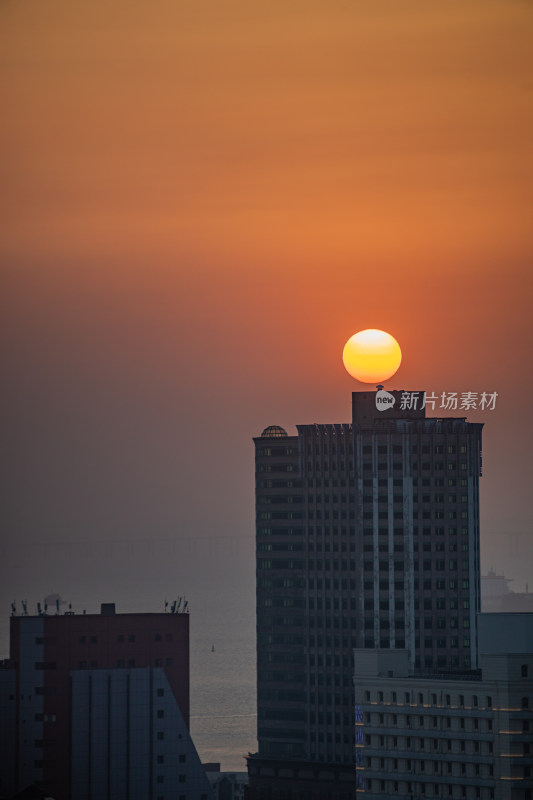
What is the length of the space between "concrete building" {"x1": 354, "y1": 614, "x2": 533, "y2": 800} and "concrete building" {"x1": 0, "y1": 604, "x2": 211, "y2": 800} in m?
30.7

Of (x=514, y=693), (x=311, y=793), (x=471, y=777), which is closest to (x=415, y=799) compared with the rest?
(x=471, y=777)

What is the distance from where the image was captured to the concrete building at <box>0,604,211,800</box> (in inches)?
6368

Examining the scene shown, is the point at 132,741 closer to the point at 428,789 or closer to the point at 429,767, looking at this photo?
the point at 428,789

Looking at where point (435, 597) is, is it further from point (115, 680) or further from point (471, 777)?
point (471, 777)

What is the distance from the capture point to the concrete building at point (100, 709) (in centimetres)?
16175

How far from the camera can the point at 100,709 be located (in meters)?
163

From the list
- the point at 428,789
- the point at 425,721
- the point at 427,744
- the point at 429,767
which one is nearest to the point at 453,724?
the point at 425,721

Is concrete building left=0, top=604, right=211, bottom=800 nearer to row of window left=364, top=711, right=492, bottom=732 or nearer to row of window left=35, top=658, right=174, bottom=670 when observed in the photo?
row of window left=35, top=658, right=174, bottom=670

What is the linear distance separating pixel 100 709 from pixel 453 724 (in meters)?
45.6

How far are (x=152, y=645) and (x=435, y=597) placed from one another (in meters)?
45.6

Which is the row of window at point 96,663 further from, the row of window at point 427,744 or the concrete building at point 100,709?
the row of window at point 427,744

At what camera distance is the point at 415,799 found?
135 metres

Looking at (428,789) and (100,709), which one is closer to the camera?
(428,789)

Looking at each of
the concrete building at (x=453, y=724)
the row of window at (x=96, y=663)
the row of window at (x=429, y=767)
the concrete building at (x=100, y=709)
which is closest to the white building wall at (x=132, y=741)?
the concrete building at (x=100, y=709)
